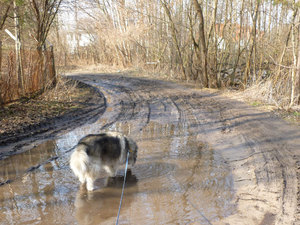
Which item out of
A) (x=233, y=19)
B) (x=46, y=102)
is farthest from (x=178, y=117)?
(x=233, y=19)

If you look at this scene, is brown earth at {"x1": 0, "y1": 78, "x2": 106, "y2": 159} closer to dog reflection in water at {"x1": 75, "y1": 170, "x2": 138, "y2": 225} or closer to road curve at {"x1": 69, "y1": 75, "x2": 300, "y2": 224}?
road curve at {"x1": 69, "y1": 75, "x2": 300, "y2": 224}

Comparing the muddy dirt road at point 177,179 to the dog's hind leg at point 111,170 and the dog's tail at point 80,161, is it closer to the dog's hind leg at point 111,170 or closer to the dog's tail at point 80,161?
the dog's hind leg at point 111,170

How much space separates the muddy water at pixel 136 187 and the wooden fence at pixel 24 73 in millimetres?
3746

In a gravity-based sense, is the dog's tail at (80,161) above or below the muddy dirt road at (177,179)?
above

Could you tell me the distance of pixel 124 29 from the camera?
28.3 meters

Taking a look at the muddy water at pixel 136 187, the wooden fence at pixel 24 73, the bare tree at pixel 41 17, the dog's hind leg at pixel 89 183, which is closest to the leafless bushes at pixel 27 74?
the wooden fence at pixel 24 73

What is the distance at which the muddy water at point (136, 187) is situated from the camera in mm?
4234

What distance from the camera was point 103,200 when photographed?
4.75 meters

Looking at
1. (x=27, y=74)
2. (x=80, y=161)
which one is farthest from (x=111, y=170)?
(x=27, y=74)

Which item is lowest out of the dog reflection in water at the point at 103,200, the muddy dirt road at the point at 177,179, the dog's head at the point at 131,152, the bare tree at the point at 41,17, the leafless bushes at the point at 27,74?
the dog reflection in water at the point at 103,200

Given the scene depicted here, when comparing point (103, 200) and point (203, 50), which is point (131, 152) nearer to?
point (103, 200)

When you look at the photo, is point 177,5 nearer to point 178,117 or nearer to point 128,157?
point 178,117

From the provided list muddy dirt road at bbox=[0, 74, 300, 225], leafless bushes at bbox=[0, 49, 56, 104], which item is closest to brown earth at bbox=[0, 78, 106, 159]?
leafless bushes at bbox=[0, 49, 56, 104]

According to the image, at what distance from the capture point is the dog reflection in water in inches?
168
